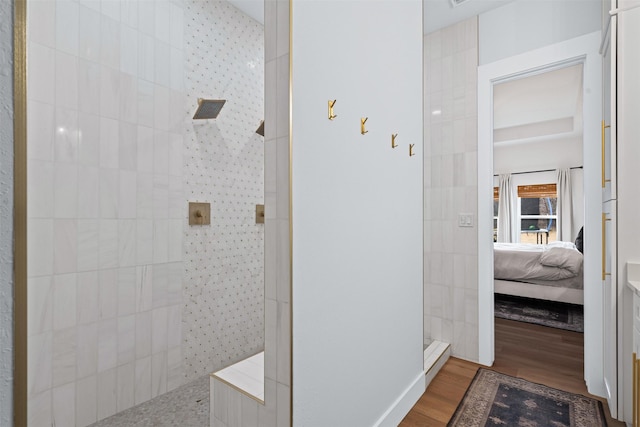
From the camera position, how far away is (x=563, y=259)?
351cm

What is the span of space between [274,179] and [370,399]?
43.7 inches

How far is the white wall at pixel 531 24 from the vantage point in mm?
2100

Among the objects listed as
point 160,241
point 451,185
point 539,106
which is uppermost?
point 539,106

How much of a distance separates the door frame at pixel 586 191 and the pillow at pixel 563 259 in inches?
67.0

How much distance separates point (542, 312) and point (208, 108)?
399 centimetres

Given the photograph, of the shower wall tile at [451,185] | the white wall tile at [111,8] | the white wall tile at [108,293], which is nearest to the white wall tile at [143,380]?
the white wall tile at [108,293]

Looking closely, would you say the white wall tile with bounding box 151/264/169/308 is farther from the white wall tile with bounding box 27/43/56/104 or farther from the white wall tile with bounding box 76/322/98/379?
the white wall tile with bounding box 27/43/56/104

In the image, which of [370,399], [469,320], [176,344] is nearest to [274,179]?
[370,399]

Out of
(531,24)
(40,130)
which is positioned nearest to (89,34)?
(40,130)

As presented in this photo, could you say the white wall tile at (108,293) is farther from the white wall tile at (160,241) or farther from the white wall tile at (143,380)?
the white wall tile at (143,380)

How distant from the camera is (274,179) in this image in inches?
40.9

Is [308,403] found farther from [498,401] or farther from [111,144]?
[111,144]

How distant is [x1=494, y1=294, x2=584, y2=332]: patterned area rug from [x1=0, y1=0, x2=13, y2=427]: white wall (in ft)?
12.9

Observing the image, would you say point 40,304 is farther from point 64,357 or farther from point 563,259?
point 563,259
